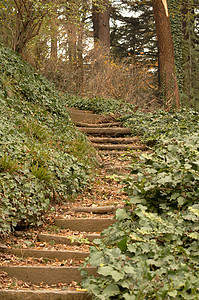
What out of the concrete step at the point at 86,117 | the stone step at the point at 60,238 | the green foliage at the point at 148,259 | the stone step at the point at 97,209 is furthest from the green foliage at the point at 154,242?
the concrete step at the point at 86,117

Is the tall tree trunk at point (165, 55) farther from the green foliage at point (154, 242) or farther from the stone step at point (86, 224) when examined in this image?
the stone step at point (86, 224)

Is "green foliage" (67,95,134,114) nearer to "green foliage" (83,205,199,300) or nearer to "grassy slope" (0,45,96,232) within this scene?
"grassy slope" (0,45,96,232)

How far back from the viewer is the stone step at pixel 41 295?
8.95 feet

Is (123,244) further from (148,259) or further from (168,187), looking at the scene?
(168,187)

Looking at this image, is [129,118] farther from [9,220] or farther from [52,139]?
[9,220]

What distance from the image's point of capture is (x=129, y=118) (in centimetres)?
845

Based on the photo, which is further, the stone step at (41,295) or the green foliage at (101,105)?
the green foliage at (101,105)

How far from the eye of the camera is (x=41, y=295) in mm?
2779

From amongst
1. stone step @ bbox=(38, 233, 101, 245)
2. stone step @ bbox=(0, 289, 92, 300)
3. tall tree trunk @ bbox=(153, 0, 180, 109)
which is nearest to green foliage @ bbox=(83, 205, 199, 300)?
stone step @ bbox=(0, 289, 92, 300)

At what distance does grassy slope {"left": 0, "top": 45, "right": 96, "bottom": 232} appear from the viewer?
389 centimetres

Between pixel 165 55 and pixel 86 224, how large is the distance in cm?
850

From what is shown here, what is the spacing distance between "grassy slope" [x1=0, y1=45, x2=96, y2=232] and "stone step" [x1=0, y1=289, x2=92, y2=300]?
88 cm

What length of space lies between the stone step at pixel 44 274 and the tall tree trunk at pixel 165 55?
843cm

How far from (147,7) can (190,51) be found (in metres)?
6.45
